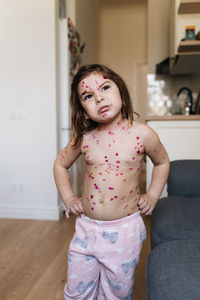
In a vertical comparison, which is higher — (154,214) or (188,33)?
(188,33)

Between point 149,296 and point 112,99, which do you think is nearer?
point 149,296

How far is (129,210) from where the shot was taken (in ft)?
3.04

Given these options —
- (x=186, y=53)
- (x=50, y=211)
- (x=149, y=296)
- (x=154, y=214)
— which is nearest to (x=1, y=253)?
(x=50, y=211)

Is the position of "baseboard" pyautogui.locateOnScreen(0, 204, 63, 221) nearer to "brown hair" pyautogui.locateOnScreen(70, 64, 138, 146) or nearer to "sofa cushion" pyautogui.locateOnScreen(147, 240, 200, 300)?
"brown hair" pyautogui.locateOnScreen(70, 64, 138, 146)

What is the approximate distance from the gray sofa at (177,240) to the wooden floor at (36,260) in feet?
1.47

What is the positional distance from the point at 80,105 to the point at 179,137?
1.52 m

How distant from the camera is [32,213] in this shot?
2652 millimetres

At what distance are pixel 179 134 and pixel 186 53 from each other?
1.11m

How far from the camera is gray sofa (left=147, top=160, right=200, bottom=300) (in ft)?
2.14

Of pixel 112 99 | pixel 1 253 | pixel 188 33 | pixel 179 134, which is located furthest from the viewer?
pixel 188 33

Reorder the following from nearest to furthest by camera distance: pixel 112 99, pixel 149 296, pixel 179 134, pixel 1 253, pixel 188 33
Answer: pixel 149 296 < pixel 112 99 < pixel 1 253 < pixel 179 134 < pixel 188 33

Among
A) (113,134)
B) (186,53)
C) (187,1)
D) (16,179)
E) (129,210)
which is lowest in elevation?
(16,179)

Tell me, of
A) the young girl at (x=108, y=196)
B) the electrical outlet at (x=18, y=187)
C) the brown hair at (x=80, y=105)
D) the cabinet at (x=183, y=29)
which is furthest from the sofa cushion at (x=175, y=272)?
the cabinet at (x=183, y=29)

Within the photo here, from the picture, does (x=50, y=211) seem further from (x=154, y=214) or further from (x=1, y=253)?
(x=154, y=214)
